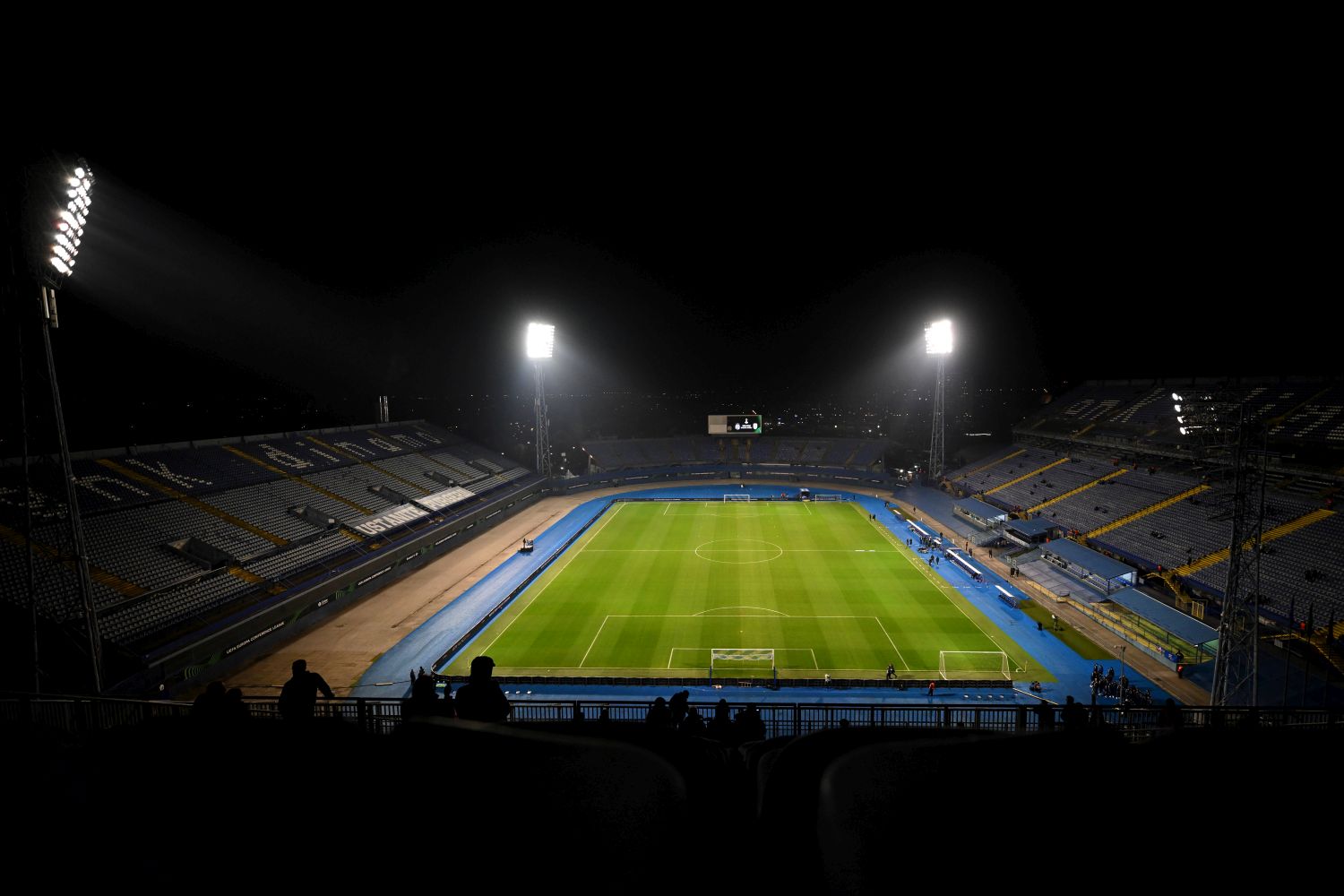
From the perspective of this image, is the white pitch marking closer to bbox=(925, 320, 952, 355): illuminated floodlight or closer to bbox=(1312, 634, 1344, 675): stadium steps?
bbox=(1312, 634, 1344, 675): stadium steps

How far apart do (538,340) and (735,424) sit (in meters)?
22.1

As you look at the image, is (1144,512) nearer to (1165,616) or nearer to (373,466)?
(1165,616)

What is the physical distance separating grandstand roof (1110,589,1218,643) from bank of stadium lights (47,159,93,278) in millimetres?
30826

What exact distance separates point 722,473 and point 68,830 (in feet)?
195

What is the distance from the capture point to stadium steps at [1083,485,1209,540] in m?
29.9

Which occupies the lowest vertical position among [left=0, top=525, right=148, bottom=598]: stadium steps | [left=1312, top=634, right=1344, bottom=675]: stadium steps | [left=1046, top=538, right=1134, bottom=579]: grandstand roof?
[left=1312, top=634, right=1344, bottom=675]: stadium steps

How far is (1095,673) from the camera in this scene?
56.3 feet

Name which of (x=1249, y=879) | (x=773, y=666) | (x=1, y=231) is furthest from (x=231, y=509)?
(x=1249, y=879)

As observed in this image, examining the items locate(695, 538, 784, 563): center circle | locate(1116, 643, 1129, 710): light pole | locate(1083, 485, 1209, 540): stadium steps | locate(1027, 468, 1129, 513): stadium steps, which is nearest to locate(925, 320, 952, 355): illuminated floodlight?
locate(1027, 468, 1129, 513): stadium steps

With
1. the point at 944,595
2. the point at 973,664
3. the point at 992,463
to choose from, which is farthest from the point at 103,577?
the point at 992,463

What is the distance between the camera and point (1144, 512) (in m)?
→ 30.3

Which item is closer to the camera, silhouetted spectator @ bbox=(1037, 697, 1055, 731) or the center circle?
silhouetted spectator @ bbox=(1037, 697, 1055, 731)

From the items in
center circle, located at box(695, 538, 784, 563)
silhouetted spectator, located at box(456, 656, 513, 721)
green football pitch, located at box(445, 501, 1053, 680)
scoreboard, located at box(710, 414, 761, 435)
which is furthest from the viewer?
scoreboard, located at box(710, 414, 761, 435)

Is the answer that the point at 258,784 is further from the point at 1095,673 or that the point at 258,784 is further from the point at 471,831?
the point at 1095,673
